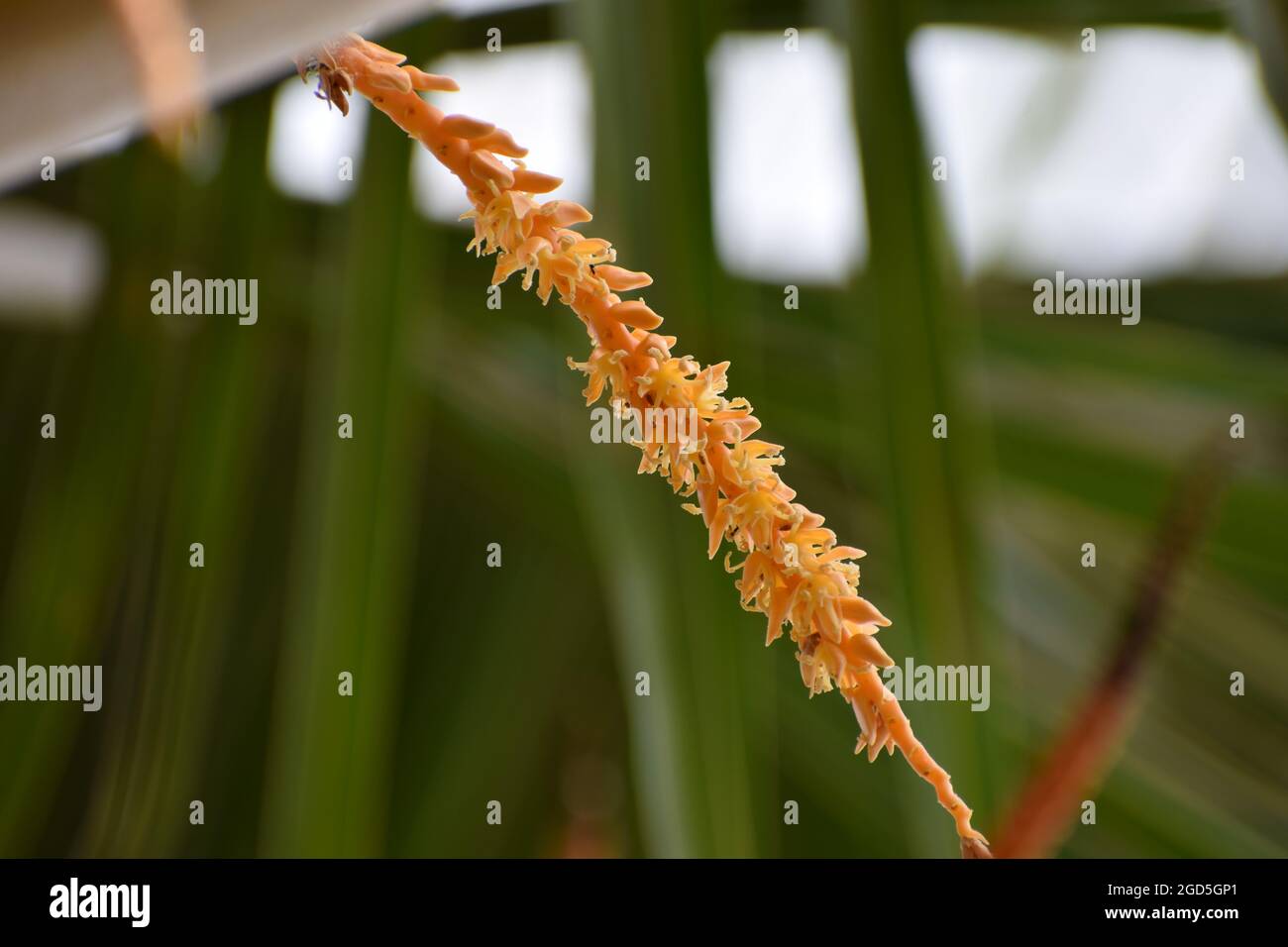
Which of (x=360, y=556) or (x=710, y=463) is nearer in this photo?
(x=710, y=463)

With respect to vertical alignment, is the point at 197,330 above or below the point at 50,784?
above

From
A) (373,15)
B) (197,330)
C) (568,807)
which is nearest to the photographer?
(373,15)

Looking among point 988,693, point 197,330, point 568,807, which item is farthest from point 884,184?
point 568,807

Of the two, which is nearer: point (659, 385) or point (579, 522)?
point (659, 385)

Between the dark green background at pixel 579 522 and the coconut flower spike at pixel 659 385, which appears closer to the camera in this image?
the coconut flower spike at pixel 659 385

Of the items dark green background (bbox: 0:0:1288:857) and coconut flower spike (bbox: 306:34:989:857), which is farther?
dark green background (bbox: 0:0:1288:857)
